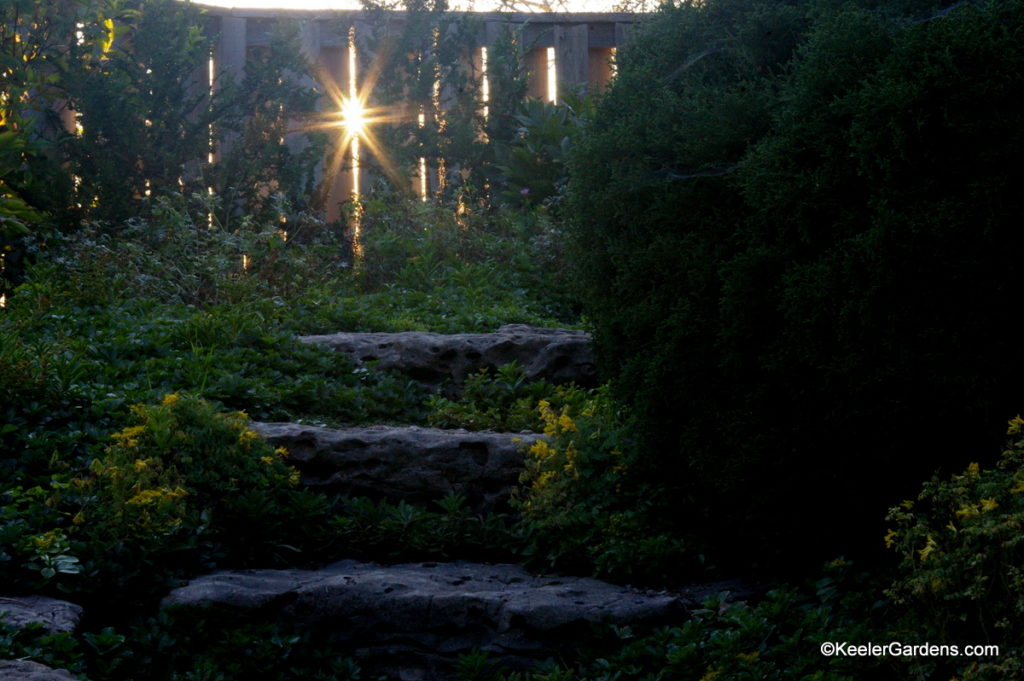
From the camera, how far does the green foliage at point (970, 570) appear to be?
2906mm

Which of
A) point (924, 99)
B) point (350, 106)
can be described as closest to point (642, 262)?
point (924, 99)

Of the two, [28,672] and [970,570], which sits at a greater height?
[970,570]

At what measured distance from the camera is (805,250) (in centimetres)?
357

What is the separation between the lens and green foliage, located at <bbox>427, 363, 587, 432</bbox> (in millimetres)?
5684

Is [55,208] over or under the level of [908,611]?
over

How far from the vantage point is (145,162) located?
9.43 m

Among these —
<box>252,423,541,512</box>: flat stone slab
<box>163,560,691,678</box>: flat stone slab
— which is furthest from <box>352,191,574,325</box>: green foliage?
<box>163,560,691,678</box>: flat stone slab

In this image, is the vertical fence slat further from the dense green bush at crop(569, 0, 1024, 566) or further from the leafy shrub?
the leafy shrub

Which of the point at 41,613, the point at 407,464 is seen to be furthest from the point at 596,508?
the point at 41,613

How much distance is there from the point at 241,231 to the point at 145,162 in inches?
62.8

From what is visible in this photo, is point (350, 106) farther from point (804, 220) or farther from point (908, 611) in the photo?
point (908, 611)

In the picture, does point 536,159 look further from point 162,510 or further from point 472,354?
point 162,510

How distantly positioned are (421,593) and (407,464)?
1154mm

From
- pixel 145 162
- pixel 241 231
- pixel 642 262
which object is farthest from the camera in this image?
pixel 145 162
